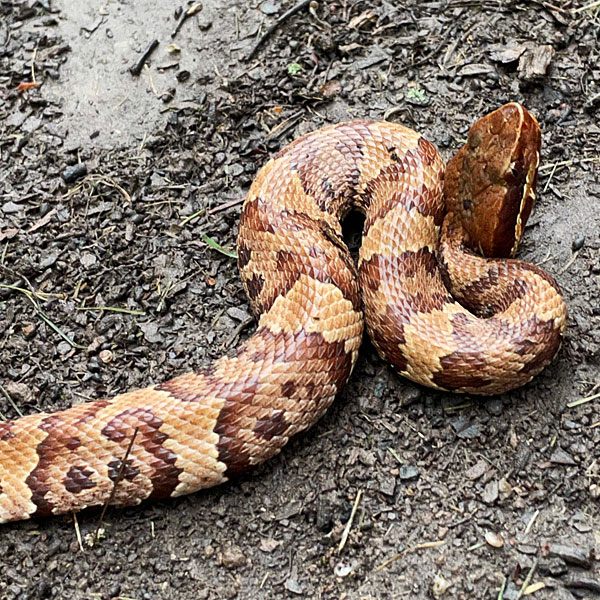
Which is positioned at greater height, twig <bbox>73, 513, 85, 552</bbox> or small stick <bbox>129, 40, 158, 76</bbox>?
small stick <bbox>129, 40, 158, 76</bbox>

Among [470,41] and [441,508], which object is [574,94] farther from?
[441,508]

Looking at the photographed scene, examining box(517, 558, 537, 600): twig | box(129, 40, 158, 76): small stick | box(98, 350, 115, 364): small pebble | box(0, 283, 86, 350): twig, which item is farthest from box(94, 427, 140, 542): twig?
box(129, 40, 158, 76): small stick

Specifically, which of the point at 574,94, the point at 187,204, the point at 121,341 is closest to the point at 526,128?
the point at 574,94

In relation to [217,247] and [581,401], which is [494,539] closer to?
[581,401]

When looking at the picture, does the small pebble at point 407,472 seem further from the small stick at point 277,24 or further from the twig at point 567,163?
the small stick at point 277,24

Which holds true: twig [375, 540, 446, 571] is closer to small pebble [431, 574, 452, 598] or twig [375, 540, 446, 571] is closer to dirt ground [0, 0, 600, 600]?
dirt ground [0, 0, 600, 600]

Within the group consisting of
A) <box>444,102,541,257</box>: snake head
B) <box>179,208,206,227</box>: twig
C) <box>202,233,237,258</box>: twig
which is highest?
<box>444,102,541,257</box>: snake head

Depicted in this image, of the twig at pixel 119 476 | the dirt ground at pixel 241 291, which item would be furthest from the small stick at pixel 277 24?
the twig at pixel 119 476
